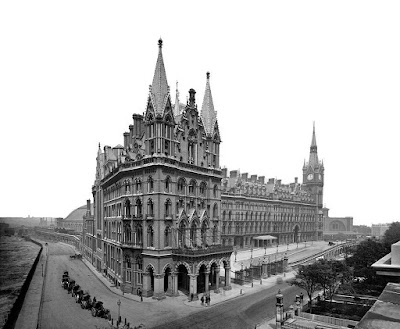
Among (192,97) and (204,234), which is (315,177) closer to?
(204,234)

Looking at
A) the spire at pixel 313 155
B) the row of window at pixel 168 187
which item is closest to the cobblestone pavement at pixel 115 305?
the row of window at pixel 168 187

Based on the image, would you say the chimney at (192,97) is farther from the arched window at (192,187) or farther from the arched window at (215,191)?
the arched window at (215,191)

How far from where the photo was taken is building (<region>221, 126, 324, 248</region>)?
99.2 m

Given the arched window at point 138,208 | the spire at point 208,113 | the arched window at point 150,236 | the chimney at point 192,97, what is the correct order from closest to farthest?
the arched window at point 150,236
the arched window at point 138,208
the chimney at point 192,97
the spire at point 208,113

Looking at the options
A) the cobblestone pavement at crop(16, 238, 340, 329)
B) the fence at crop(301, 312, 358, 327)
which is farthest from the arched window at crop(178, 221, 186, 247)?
the fence at crop(301, 312, 358, 327)

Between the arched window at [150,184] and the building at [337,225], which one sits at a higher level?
the arched window at [150,184]

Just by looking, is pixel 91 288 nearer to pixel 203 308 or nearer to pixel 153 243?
pixel 153 243

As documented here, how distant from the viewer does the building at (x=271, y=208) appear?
99250mm

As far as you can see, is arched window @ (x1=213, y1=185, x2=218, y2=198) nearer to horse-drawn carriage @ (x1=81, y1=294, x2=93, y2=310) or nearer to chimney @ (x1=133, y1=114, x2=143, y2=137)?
chimney @ (x1=133, y1=114, x2=143, y2=137)

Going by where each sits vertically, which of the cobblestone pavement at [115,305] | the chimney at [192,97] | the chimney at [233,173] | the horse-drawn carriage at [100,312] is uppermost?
the chimney at [192,97]

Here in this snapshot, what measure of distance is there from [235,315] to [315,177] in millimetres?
119314

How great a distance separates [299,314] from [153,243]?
2094 cm

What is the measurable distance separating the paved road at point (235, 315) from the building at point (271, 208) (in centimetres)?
5129

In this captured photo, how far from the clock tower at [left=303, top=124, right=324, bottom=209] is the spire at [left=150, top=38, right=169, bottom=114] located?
4506 inches
